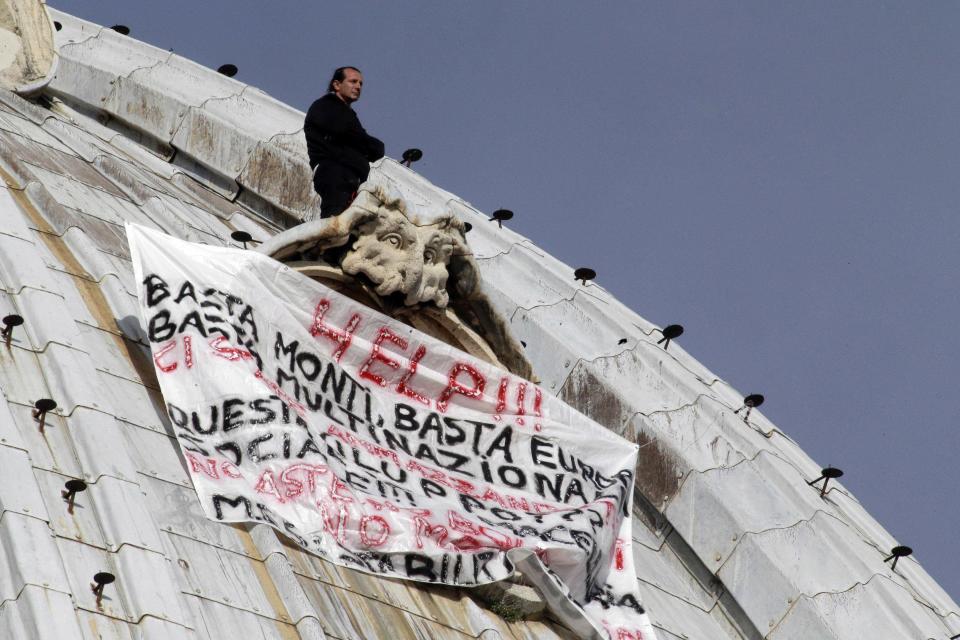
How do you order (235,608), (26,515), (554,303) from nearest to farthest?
(26,515), (235,608), (554,303)

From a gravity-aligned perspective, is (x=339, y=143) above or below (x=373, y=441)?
above

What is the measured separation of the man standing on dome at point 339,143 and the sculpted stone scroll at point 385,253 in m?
1.78

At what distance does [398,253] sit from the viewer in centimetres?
2111

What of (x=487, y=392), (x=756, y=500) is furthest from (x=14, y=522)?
(x=756, y=500)

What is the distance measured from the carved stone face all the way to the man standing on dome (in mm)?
1897

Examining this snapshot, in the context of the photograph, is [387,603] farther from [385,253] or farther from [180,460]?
[385,253]

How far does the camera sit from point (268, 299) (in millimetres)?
20547

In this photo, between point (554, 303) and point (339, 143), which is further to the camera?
point (554, 303)

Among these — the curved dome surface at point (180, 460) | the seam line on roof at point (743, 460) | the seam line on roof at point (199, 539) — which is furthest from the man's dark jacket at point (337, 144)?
the seam line on roof at point (199, 539)

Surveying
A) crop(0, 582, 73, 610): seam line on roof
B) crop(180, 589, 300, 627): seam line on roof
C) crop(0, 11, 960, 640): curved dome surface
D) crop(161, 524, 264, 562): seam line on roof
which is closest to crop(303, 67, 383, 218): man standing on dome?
crop(0, 11, 960, 640): curved dome surface

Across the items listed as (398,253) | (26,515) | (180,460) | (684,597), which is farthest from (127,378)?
(684,597)

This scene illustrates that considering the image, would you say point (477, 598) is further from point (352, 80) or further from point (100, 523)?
point (352, 80)

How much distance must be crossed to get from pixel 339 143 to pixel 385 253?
101 inches

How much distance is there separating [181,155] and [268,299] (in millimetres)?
10284
